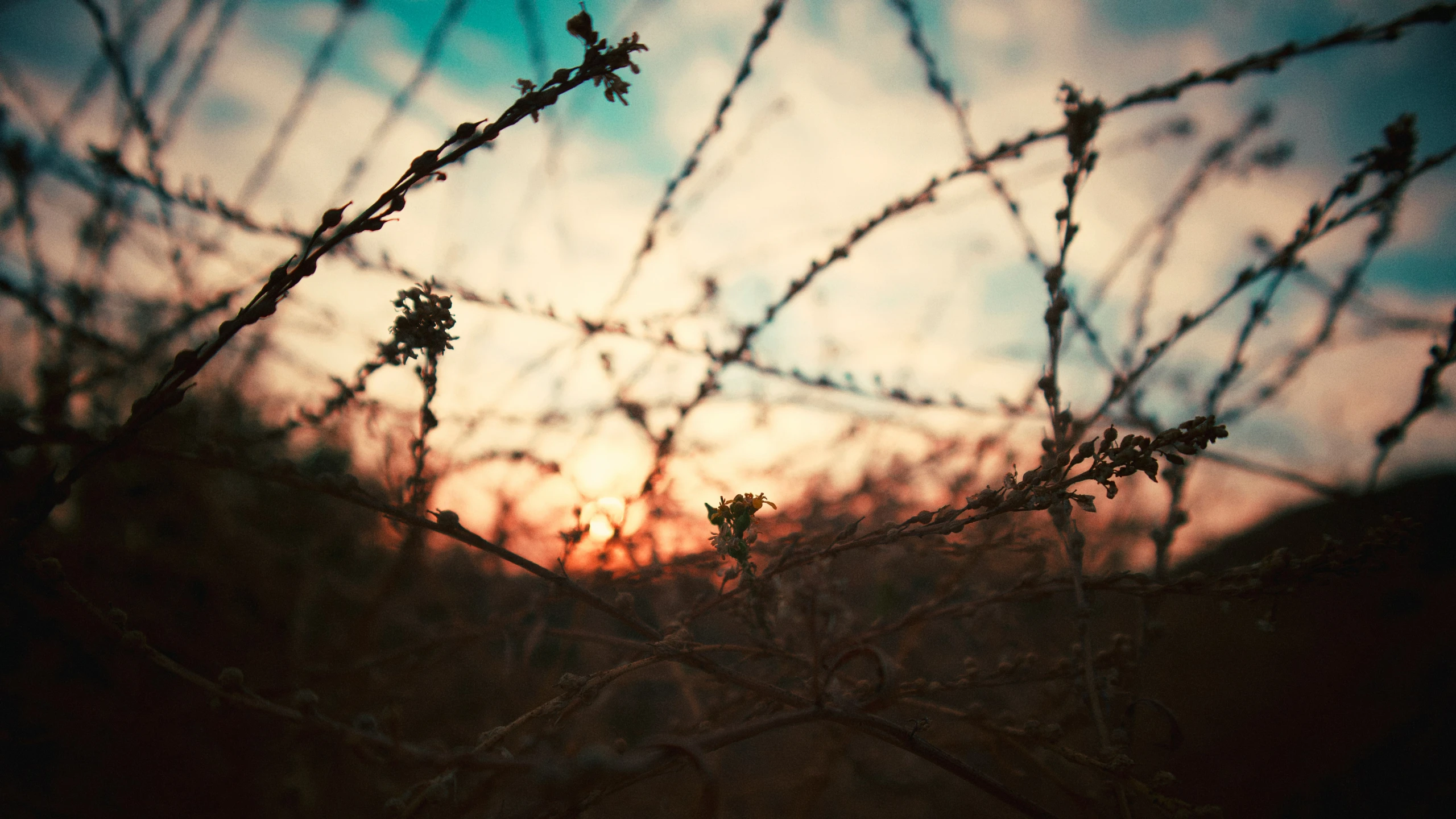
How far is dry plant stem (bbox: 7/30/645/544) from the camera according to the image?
63cm

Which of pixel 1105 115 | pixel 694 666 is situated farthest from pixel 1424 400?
pixel 694 666

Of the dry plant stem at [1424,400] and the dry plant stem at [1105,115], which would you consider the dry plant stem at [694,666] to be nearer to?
the dry plant stem at [1105,115]

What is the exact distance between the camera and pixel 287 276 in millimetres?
673

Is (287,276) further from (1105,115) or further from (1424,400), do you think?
(1424,400)

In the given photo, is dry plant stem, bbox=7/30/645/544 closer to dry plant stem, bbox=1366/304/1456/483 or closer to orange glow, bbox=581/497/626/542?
orange glow, bbox=581/497/626/542

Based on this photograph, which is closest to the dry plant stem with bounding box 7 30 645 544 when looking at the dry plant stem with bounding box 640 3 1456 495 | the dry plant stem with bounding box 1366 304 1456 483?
the dry plant stem with bounding box 640 3 1456 495

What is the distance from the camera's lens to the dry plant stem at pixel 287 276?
0.63 m

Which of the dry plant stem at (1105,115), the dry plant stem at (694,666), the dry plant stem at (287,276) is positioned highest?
the dry plant stem at (1105,115)

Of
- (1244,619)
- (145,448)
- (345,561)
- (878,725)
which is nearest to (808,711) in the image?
(878,725)

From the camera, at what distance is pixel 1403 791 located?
117 cm

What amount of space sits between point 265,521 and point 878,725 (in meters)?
2.79

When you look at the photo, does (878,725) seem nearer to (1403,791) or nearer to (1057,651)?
(1057,651)

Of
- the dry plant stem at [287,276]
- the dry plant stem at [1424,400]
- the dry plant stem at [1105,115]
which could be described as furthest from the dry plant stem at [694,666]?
the dry plant stem at [1424,400]

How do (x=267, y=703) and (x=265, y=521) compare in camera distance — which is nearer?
(x=267, y=703)
